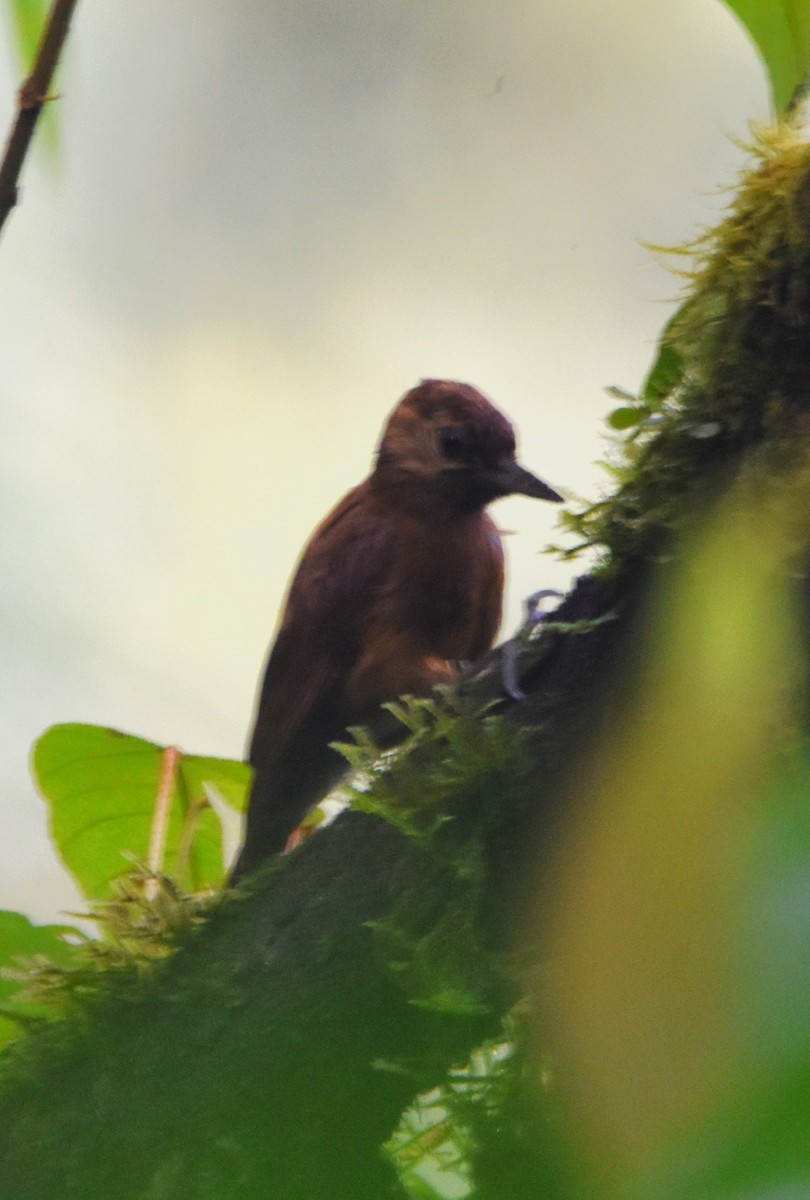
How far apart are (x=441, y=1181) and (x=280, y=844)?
36.1 inches

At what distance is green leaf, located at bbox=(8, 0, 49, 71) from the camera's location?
91 cm

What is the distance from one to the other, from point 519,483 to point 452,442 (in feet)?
0.49

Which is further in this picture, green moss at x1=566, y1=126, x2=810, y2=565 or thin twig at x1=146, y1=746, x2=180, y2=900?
thin twig at x1=146, y1=746, x2=180, y2=900

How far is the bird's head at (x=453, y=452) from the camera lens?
184 centimetres

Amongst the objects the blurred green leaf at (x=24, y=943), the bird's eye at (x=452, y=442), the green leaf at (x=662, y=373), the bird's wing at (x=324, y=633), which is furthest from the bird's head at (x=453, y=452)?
the blurred green leaf at (x=24, y=943)

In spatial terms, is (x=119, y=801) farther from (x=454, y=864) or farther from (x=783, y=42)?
(x=783, y=42)

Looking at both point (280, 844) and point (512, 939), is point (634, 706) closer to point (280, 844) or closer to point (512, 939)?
point (512, 939)

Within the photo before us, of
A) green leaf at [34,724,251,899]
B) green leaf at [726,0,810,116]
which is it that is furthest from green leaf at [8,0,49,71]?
green leaf at [34,724,251,899]

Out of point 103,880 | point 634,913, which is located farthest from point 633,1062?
point 103,880

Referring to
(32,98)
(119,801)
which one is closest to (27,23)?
(32,98)

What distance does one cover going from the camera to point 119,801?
Result: 1585 millimetres

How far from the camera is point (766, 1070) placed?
0.25 metres

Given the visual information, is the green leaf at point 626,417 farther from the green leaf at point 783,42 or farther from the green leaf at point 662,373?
the green leaf at point 783,42

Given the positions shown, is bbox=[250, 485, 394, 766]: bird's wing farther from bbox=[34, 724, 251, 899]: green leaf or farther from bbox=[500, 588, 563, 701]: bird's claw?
bbox=[500, 588, 563, 701]: bird's claw
